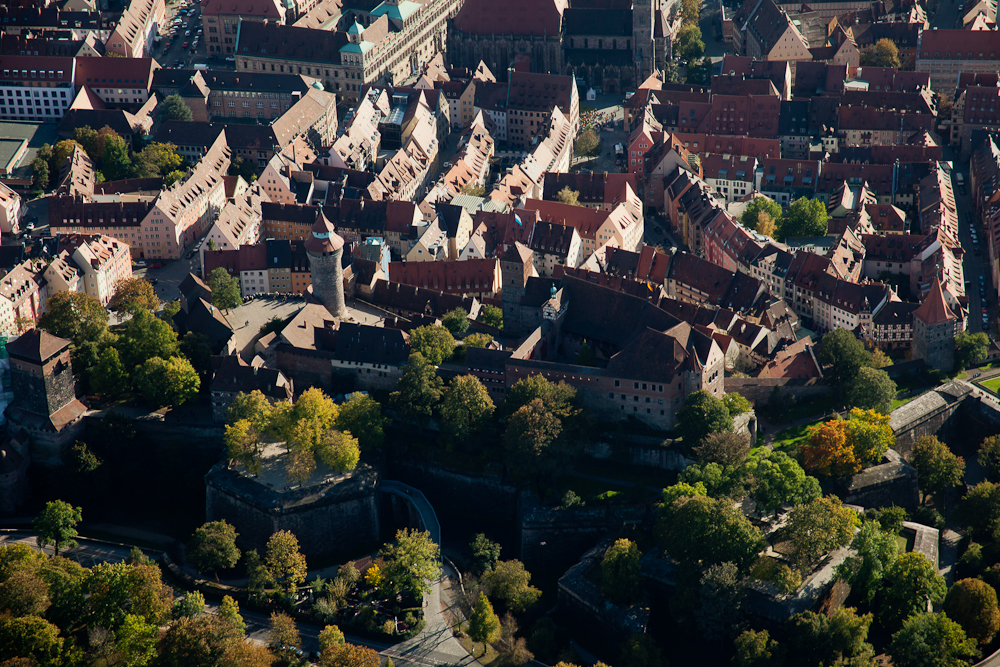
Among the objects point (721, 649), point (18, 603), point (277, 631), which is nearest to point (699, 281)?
point (721, 649)

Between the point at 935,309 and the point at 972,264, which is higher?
the point at 935,309

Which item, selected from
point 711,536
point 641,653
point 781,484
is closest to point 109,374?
point 641,653

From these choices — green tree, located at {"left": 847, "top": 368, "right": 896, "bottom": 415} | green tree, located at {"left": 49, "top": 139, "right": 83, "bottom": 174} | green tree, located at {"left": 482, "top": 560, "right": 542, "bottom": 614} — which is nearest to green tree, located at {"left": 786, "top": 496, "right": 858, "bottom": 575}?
green tree, located at {"left": 847, "top": 368, "right": 896, "bottom": 415}

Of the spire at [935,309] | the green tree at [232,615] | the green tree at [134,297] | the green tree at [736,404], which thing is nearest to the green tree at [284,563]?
the green tree at [232,615]

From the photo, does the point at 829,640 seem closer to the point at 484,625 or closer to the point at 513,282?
the point at 484,625

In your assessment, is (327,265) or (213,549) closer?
(213,549)

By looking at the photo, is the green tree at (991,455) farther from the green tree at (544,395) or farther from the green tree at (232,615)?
the green tree at (232,615)

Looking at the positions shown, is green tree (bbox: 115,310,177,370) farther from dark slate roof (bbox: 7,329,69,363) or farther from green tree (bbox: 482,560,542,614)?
green tree (bbox: 482,560,542,614)
